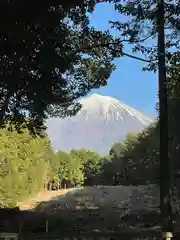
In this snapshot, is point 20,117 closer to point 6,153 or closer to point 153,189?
point 6,153

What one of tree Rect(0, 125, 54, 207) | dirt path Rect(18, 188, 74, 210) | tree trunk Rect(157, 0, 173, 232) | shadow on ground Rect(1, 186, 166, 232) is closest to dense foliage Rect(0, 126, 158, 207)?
tree Rect(0, 125, 54, 207)

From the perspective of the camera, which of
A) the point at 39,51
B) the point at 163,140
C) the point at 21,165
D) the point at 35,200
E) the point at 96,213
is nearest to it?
the point at 163,140

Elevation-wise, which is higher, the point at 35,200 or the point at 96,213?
the point at 35,200

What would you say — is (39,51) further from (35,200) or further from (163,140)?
(35,200)

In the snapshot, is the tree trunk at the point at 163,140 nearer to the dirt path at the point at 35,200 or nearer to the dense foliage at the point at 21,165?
the dense foliage at the point at 21,165

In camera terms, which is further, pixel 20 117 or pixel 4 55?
pixel 20 117

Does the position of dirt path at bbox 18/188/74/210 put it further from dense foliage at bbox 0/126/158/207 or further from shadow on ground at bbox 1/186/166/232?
shadow on ground at bbox 1/186/166/232

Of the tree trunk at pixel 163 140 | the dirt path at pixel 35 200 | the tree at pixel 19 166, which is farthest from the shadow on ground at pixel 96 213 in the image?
the tree trunk at pixel 163 140

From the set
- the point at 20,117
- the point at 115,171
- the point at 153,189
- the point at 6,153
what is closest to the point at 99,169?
the point at 115,171

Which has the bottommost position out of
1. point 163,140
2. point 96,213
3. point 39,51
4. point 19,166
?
point 96,213

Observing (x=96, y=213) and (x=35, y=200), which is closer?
(x=96, y=213)

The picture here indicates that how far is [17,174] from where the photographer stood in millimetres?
30672

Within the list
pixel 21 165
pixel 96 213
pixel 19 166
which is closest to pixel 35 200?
pixel 21 165

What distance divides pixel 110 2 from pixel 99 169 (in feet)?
204
